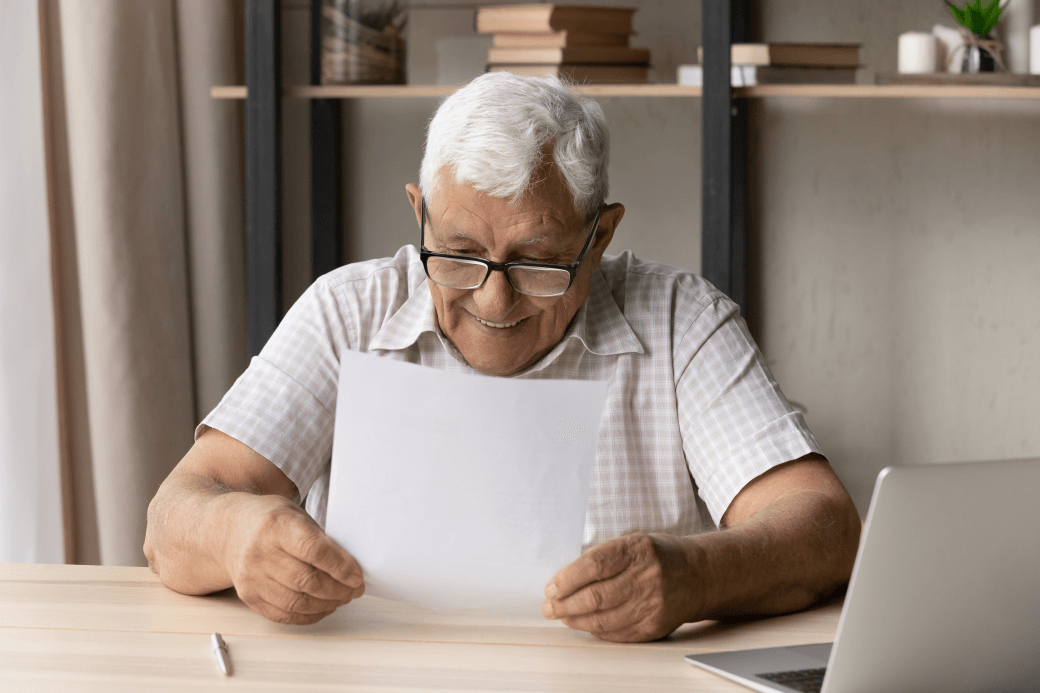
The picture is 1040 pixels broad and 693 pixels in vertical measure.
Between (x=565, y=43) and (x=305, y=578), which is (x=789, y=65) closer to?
(x=565, y=43)

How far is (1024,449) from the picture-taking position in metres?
2.32

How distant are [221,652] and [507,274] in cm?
56

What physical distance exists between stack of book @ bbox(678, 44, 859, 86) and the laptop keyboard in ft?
4.35

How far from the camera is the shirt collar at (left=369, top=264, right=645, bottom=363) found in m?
1.38

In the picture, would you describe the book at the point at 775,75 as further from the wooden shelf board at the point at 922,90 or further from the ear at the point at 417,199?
the ear at the point at 417,199

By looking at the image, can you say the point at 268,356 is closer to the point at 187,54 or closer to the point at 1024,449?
the point at 187,54

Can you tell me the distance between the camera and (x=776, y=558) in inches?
39.8

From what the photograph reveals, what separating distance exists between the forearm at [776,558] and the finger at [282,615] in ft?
1.19

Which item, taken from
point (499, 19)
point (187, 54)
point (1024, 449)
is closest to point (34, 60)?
point (187, 54)

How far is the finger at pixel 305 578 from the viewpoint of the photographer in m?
0.92

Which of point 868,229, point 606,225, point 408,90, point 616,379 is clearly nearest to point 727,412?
point 616,379

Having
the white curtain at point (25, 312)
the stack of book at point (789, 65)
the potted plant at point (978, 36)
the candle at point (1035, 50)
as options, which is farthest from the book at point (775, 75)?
the white curtain at point (25, 312)

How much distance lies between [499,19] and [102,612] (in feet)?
4.69

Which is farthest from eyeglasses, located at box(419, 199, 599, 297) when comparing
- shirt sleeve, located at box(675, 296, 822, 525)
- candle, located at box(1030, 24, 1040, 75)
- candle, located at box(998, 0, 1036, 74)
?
candle, located at box(998, 0, 1036, 74)
